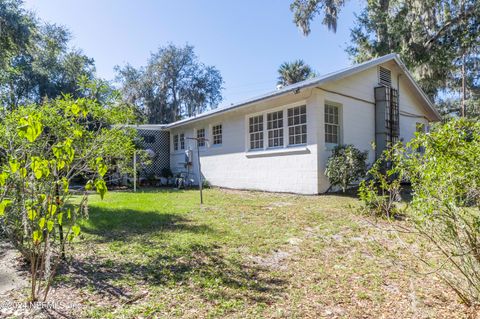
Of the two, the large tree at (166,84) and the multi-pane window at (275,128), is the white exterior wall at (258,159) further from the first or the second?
the large tree at (166,84)

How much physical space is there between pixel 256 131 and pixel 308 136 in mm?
2416

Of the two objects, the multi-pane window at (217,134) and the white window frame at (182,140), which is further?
the white window frame at (182,140)

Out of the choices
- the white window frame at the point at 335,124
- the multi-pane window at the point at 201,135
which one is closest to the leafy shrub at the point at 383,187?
the white window frame at the point at 335,124

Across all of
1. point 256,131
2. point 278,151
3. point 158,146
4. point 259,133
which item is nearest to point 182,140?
point 158,146

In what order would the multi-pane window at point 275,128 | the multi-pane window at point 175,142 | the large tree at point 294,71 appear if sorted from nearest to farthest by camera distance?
the multi-pane window at point 275,128, the multi-pane window at point 175,142, the large tree at point 294,71

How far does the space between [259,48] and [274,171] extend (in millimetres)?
12594

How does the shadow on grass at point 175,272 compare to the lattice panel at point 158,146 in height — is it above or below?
below

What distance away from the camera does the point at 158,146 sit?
15.9 meters

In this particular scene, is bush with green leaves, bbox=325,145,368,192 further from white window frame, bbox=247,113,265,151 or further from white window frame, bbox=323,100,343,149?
white window frame, bbox=247,113,265,151

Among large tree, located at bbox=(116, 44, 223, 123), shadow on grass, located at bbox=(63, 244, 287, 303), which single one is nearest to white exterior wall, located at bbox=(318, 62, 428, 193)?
shadow on grass, located at bbox=(63, 244, 287, 303)

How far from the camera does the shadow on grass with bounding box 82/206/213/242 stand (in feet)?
15.6

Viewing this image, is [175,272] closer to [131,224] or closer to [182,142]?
[131,224]

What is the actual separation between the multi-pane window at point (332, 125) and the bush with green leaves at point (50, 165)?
6627 millimetres

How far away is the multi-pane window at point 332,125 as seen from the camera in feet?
30.1
